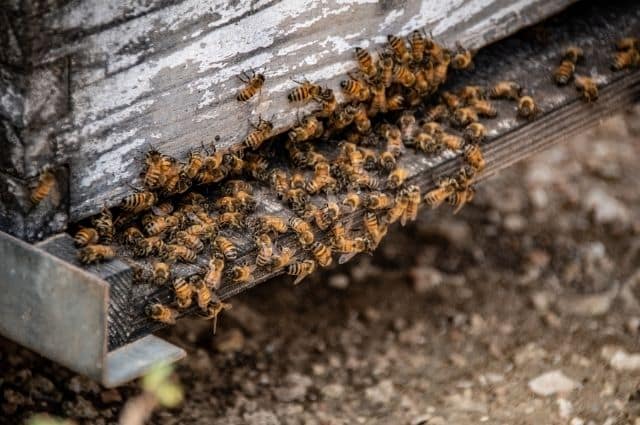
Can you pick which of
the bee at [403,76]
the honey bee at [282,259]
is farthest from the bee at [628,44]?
the honey bee at [282,259]

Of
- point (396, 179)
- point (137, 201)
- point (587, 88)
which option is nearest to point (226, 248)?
point (137, 201)

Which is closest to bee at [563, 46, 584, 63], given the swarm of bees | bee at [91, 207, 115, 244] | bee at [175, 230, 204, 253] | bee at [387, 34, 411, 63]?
the swarm of bees

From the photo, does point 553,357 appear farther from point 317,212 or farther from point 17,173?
point 17,173

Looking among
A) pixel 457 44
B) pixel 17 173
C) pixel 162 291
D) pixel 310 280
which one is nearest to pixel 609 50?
pixel 457 44

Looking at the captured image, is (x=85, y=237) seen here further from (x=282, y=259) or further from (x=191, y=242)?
(x=282, y=259)

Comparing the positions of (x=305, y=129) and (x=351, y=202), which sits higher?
(x=305, y=129)

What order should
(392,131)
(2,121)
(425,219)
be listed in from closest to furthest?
(2,121) < (392,131) < (425,219)
